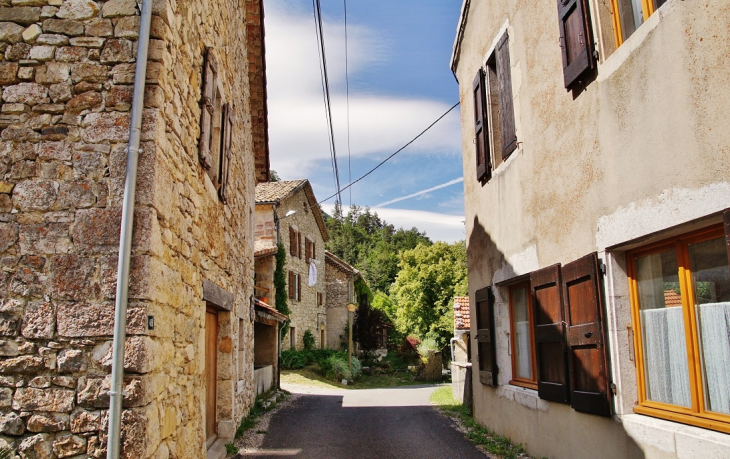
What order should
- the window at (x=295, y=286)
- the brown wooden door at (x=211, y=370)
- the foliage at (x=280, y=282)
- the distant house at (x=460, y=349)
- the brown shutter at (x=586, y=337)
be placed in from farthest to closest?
the window at (x=295, y=286)
the foliage at (x=280, y=282)
the distant house at (x=460, y=349)
the brown wooden door at (x=211, y=370)
the brown shutter at (x=586, y=337)

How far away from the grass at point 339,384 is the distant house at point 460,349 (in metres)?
5.41

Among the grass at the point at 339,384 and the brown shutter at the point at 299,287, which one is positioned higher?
the brown shutter at the point at 299,287

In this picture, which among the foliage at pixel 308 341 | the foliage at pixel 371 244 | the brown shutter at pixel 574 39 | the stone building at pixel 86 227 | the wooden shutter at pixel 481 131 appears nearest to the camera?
the stone building at pixel 86 227

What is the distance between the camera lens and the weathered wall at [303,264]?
2185 cm

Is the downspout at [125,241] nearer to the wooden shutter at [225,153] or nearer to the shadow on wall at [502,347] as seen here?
the wooden shutter at [225,153]

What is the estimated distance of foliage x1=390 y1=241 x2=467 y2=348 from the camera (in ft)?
87.7

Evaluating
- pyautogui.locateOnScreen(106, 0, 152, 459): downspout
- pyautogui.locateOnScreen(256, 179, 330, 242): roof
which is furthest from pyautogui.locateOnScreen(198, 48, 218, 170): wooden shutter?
pyautogui.locateOnScreen(256, 179, 330, 242): roof

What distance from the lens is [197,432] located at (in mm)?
4938

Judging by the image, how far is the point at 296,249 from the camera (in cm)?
2345

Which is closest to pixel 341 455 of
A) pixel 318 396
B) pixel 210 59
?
pixel 210 59

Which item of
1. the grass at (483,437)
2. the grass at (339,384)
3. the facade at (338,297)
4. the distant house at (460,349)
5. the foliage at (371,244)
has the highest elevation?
the foliage at (371,244)

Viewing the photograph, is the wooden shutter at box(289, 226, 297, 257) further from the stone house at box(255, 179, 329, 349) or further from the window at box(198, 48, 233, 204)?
the window at box(198, 48, 233, 204)

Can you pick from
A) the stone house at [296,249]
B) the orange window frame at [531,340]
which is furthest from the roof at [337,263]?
the orange window frame at [531,340]

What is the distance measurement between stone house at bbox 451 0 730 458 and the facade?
21463mm
